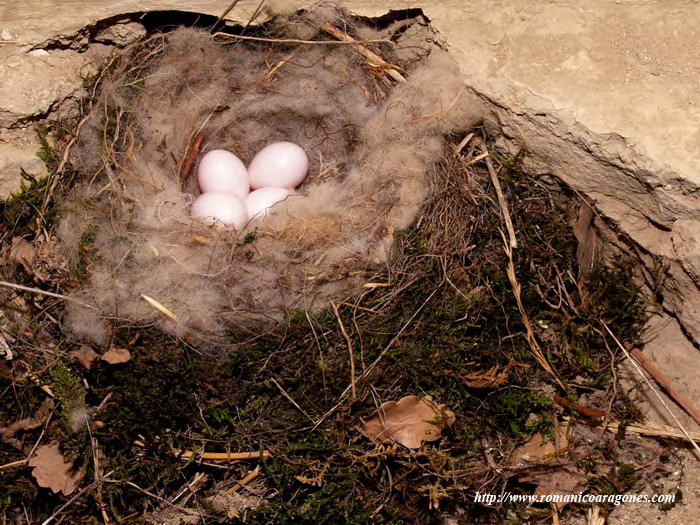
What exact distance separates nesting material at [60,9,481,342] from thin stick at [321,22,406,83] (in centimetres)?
2

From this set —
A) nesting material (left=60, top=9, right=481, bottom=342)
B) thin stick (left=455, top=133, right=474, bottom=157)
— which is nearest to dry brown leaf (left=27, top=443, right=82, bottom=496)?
nesting material (left=60, top=9, right=481, bottom=342)

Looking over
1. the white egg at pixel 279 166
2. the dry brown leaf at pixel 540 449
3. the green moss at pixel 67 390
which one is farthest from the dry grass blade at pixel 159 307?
the dry brown leaf at pixel 540 449

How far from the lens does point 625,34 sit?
2662 millimetres

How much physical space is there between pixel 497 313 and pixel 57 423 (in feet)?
4.95

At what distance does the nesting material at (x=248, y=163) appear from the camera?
2504 millimetres

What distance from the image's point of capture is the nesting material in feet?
8.21

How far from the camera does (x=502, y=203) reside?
8.79 feet

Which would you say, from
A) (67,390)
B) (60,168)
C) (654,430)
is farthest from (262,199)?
(654,430)

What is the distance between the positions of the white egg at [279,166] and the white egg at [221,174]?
0.21 feet

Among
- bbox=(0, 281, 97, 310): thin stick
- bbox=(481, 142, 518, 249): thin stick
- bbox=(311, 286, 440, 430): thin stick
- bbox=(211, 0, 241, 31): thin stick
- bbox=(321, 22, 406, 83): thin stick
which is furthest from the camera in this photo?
bbox=(321, 22, 406, 83): thin stick

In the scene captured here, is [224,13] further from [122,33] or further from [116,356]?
[116,356]

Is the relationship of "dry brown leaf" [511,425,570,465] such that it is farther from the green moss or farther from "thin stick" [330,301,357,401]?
the green moss

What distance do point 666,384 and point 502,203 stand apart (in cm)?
84

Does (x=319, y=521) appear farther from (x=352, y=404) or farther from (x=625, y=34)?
(x=625, y=34)
